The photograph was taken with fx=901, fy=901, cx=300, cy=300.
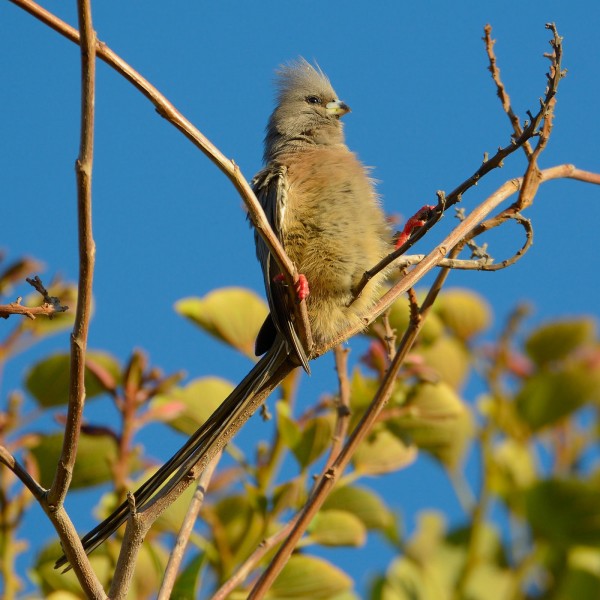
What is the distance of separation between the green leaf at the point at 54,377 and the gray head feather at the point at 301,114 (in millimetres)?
1041

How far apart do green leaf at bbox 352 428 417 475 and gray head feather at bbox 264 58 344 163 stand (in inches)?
46.6

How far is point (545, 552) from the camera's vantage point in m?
3.59

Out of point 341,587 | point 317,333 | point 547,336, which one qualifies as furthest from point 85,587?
point 547,336

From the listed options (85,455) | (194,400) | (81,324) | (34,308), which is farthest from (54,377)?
(81,324)

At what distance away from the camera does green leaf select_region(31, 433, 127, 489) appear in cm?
295

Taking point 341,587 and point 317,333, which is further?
point 317,333

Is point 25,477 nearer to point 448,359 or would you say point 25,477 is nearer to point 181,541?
point 181,541

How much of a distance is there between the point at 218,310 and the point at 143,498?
1.34 m

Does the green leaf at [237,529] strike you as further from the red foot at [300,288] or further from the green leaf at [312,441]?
the red foot at [300,288]

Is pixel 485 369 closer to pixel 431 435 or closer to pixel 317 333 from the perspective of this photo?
pixel 431 435

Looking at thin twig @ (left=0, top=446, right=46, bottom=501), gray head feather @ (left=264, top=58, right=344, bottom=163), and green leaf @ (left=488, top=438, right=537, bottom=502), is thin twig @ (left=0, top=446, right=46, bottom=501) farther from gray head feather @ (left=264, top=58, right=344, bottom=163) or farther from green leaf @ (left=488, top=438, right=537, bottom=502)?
green leaf @ (left=488, top=438, right=537, bottom=502)

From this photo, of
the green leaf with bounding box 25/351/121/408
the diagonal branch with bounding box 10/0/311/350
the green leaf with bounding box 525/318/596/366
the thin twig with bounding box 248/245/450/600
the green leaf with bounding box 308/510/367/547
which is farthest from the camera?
the green leaf with bounding box 525/318/596/366

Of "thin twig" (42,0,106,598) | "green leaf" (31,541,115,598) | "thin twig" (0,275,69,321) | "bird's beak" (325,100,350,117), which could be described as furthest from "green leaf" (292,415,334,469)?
"bird's beak" (325,100,350,117)

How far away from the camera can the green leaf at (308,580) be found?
8.72ft
